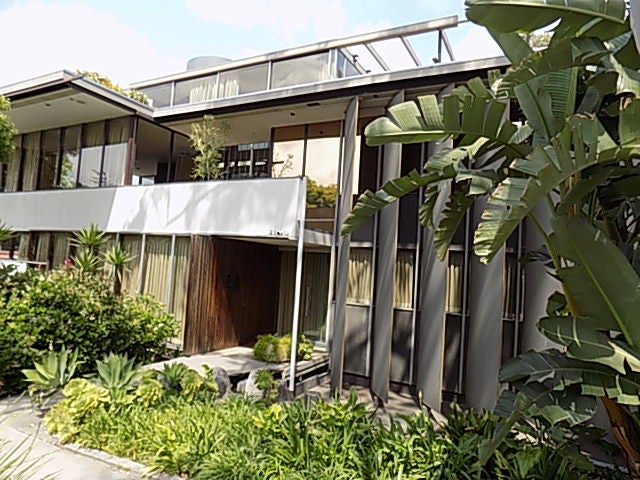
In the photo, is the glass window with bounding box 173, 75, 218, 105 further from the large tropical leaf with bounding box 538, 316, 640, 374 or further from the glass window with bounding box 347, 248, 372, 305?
the large tropical leaf with bounding box 538, 316, 640, 374

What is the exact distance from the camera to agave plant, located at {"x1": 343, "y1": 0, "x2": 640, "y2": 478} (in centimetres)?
310

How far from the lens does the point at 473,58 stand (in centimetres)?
780

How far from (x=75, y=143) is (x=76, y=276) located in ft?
19.0

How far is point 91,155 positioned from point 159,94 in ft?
Answer: 8.54

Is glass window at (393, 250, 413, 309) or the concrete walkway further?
glass window at (393, 250, 413, 309)

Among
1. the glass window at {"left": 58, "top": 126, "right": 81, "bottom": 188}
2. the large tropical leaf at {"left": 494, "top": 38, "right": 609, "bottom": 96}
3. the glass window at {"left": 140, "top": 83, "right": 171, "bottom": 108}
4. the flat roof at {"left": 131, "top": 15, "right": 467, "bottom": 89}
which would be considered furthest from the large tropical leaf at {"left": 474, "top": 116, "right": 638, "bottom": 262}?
the glass window at {"left": 58, "top": 126, "right": 81, "bottom": 188}

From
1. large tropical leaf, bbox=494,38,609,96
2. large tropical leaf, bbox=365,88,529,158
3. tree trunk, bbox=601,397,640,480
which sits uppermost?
large tropical leaf, bbox=494,38,609,96

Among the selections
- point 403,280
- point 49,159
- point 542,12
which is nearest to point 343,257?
point 403,280

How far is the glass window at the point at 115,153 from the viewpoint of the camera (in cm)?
1162

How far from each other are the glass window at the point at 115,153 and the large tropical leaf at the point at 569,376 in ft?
35.5

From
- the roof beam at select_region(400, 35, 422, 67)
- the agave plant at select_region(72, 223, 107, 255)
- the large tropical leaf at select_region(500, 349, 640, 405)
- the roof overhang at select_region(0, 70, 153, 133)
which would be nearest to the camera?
the large tropical leaf at select_region(500, 349, 640, 405)

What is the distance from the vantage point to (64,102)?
10.9 meters

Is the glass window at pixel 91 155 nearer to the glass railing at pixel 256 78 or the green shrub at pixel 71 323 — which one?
the glass railing at pixel 256 78

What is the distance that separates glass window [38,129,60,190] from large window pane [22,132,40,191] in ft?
1.02
